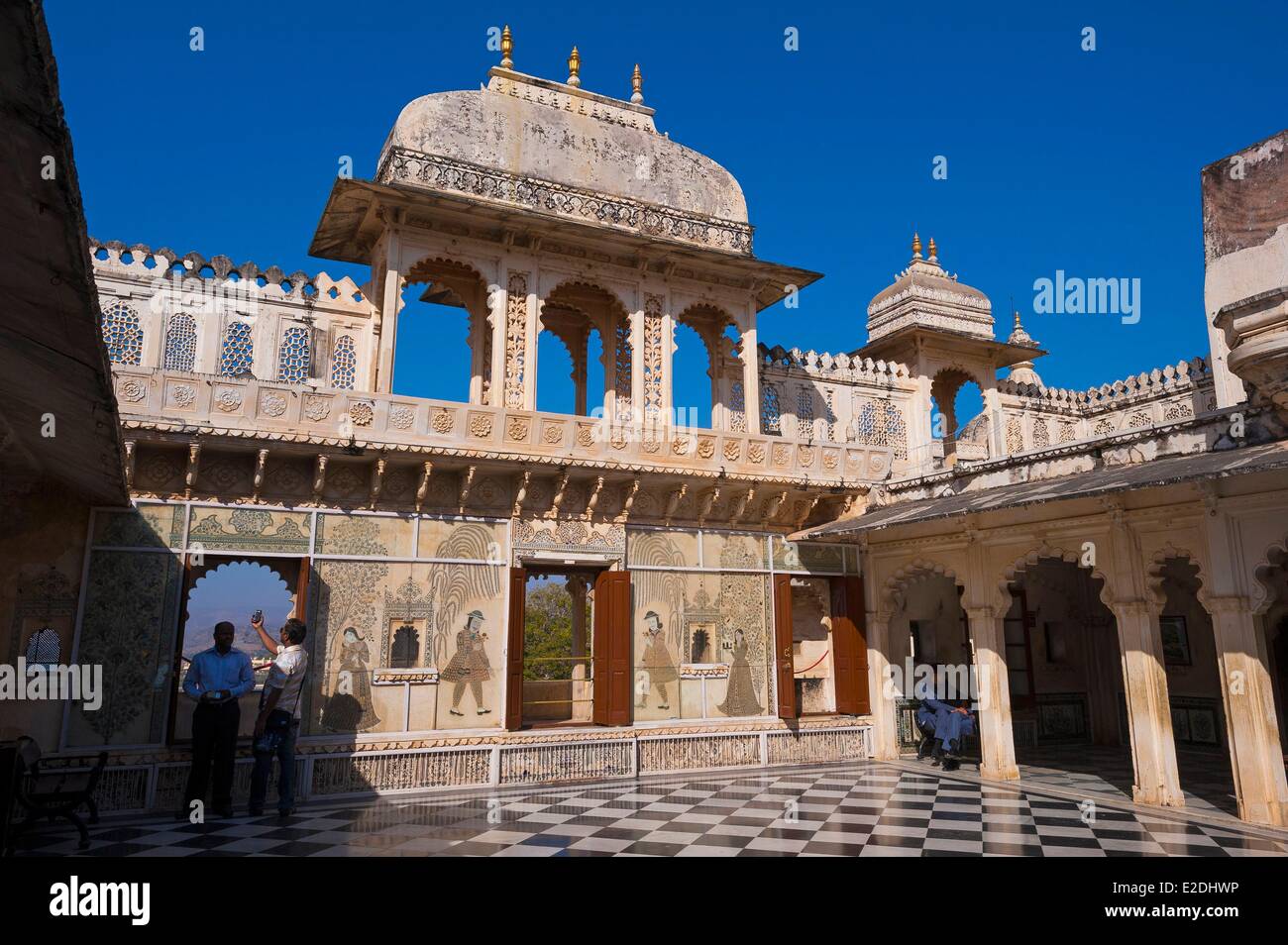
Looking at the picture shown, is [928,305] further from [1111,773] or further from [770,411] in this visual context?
[1111,773]

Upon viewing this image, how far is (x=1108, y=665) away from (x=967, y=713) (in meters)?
4.21

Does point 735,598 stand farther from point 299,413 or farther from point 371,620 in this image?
point 299,413

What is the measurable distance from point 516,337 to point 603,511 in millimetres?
2513

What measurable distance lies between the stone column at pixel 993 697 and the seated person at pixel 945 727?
67 centimetres

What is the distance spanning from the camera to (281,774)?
8344 mm

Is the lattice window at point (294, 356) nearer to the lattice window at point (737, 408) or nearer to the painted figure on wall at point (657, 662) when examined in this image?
the painted figure on wall at point (657, 662)

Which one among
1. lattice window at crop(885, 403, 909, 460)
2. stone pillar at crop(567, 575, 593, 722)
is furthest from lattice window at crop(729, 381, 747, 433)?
stone pillar at crop(567, 575, 593, 722)

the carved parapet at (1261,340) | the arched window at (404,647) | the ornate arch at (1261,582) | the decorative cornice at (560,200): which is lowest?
the arched window at (404,647)

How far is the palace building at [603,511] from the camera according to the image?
859cm

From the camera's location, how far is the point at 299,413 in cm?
947

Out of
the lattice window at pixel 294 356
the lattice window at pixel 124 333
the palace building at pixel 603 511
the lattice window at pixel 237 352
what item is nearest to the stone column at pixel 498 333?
the palace building at pixel 603 511

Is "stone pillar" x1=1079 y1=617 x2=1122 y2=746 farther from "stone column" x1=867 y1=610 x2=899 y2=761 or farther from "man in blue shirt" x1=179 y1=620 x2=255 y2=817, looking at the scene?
"man in blue shirt" x1=179 y1=620 x2=255 y2=817
